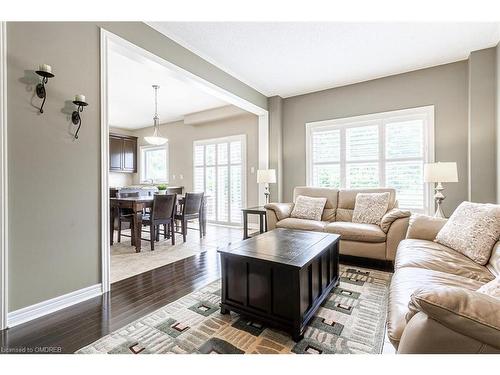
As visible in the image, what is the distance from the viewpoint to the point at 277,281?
1.63m

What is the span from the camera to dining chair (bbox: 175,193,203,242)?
4.14 metres

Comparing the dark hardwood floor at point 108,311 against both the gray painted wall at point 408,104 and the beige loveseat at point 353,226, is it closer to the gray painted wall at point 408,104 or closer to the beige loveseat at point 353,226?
the beige loveseat at point 353,226

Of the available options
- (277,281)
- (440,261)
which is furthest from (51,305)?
(440,261)

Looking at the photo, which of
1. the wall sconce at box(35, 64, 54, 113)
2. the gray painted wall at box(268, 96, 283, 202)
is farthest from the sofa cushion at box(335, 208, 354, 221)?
the wall sconce at box(35, 64, 54, 113)

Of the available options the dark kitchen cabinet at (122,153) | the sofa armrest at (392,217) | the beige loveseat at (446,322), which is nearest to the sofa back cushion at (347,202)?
the sofa armrest at (392,217)

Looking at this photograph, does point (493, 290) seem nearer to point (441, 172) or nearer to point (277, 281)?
point (277, 281)

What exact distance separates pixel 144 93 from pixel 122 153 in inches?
122

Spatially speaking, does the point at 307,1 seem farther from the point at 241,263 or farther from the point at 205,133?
the point at 205,133

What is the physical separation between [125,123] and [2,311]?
20.0 feet

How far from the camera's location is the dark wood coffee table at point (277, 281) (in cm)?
156

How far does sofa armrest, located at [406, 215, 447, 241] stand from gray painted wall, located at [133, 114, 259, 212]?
3.38 meters

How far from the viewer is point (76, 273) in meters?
2.05

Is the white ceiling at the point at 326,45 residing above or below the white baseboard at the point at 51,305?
above

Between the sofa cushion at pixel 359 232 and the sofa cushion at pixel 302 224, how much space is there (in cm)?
13
